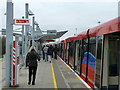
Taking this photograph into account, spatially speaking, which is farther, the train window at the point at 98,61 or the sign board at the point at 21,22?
the sign board at the point at 21,22

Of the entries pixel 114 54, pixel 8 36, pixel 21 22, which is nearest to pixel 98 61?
pixel 114 54

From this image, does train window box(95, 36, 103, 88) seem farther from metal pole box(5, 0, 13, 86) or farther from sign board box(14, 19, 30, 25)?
metal pole box(5, 0, 13, 86)

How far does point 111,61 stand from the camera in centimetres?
594

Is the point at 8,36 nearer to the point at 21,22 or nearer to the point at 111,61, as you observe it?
the point at 21,22

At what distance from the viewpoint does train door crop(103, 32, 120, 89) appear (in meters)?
5.86

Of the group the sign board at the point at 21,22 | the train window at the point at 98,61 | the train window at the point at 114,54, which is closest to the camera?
the train window at the point at 114,54

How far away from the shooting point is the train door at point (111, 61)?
586cm

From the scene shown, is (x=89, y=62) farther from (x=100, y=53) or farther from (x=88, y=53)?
(x=100, y=53)

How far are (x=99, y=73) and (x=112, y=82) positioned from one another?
525mm

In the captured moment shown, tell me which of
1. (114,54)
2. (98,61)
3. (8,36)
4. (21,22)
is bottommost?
(98,61)

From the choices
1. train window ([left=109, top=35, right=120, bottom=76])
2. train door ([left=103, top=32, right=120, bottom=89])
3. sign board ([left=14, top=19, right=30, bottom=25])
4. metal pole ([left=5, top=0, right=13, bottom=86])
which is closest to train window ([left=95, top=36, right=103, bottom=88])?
train door ([left=103, top=32, right=120, bottom=89])

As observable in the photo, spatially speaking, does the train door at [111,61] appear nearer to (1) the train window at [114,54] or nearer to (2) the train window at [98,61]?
(1) the train window at [114,54]

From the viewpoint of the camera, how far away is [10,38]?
759 cm

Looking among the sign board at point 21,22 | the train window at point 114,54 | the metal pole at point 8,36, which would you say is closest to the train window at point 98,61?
the train window at point 114,54
